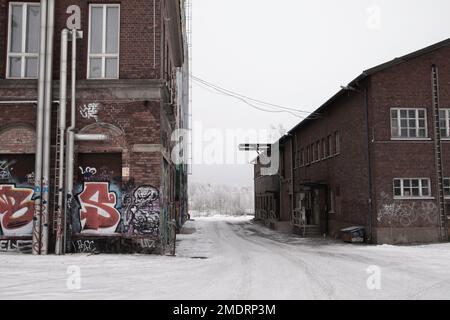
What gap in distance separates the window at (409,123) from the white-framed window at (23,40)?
45.5 ft

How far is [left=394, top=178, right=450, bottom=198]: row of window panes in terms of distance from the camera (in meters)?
18.2

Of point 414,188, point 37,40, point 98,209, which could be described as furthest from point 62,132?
point 414,188

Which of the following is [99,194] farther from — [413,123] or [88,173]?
[413,123]

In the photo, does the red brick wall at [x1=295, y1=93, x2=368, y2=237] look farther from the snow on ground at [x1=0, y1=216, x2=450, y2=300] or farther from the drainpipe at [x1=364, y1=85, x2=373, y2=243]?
the snow on ground at [x1=0, y1=216, x2=450, y2=300]

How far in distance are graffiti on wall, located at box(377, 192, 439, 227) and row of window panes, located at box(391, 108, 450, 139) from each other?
276cm

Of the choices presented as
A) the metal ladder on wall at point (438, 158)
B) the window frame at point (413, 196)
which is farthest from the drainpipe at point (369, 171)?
the metal ladder on wall at point (438, 158)

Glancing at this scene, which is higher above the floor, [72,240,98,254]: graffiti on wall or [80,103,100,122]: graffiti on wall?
[80,103,100,122]: graffiti on wall

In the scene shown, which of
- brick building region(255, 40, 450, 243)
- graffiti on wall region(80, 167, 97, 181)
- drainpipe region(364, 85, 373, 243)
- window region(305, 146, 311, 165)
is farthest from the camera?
window region(305, 146, 311, 165)

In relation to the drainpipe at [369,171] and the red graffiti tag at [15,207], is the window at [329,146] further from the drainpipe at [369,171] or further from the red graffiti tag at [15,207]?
the red graffiti tag at [15,207]

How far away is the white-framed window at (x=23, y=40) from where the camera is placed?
45.7 feet

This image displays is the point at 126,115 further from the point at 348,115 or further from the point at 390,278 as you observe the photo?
the point at 348,115

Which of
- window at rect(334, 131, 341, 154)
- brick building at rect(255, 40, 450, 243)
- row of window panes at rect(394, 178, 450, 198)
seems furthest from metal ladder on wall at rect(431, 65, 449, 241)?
window at rect(334, 131, 341, 154)
